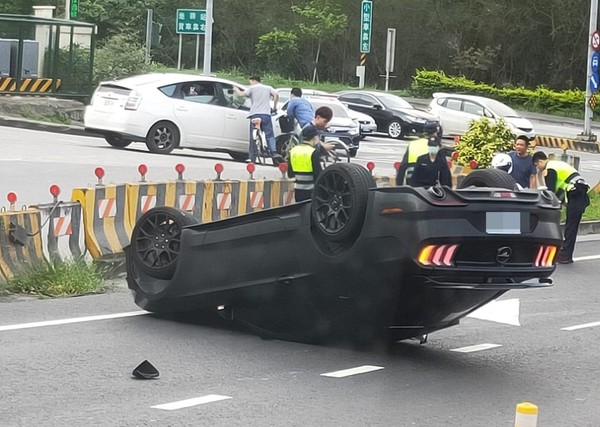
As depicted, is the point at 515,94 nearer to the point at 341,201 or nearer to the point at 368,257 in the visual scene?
the point at 341,201

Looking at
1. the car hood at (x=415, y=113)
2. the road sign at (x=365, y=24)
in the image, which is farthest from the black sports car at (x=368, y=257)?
the road sign at (x=365, y=24)

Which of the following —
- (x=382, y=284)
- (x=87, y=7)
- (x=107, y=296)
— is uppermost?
(x=87, y=7)

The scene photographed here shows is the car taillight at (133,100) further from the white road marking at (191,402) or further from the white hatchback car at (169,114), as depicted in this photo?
the white road marking at (191,402)

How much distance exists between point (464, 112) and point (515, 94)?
17.6 metres

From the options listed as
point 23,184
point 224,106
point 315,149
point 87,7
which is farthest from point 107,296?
point 87,7

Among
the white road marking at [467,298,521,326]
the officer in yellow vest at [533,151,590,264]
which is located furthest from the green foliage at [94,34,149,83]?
the white road marking at [467,298,521,326]

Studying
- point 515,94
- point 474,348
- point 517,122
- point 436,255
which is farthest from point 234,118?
point 515,94

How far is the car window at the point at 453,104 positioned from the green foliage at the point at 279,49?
25.0 meters

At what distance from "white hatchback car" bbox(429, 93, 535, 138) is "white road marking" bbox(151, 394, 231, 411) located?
100 ft

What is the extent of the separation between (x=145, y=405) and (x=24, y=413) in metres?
0.72

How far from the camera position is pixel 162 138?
25.2 metres

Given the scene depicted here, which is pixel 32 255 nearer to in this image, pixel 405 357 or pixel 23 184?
pixel 405 357

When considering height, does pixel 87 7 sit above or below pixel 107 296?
above

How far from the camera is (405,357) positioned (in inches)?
375
